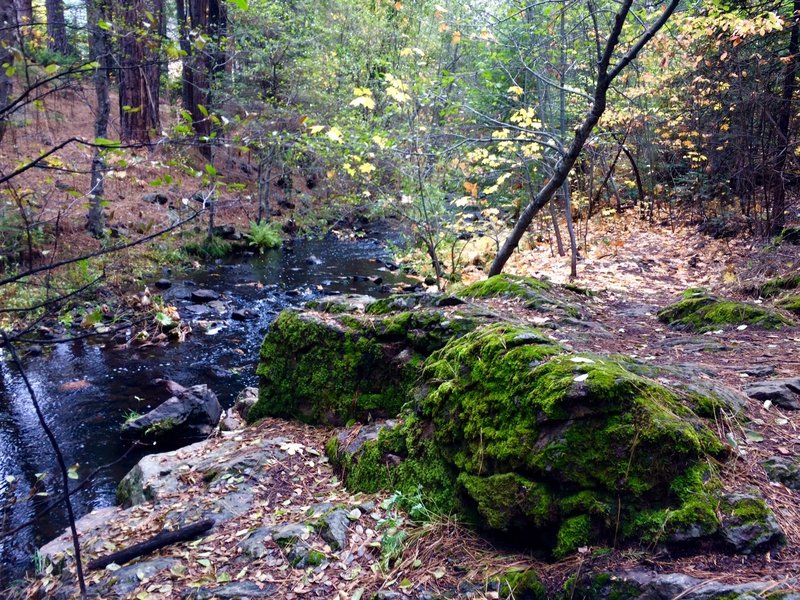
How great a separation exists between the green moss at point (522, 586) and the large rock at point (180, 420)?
5128 mm

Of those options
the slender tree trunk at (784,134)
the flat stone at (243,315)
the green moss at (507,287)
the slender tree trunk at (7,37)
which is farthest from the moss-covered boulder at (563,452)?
the flat stone at (243,315)

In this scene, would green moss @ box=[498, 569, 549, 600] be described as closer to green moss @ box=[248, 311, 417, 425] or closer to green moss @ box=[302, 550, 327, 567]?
green moss @ box=[302, 550, 327, 567]

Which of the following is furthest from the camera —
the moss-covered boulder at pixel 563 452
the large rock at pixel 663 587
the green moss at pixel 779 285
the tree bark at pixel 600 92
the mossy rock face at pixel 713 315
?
the green moss at pixel 779 285

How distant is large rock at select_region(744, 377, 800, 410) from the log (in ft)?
11.8

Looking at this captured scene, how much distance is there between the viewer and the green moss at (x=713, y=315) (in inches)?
187

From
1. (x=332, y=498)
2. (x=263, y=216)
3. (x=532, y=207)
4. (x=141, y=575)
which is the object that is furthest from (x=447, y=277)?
(x=263, y=216)

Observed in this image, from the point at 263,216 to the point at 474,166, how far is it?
10.6 m

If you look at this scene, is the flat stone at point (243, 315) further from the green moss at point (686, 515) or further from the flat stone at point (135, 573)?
the green moss at point (686, 515)

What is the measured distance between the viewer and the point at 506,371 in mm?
3049

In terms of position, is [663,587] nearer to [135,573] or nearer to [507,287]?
[135,573]

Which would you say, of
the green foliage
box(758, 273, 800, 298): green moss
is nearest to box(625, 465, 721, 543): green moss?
box(758, 273, 800, 298): green moss

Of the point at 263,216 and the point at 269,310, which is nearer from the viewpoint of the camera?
the point at 269,310

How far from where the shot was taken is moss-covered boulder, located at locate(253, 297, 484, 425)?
437 cm

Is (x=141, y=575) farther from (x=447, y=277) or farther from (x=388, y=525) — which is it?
(x=447, y=277)
